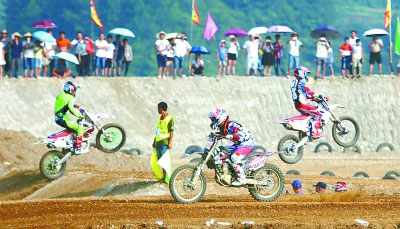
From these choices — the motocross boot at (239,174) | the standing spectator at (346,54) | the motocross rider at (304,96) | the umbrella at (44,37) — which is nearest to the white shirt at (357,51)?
the standing spectator at (346,54)

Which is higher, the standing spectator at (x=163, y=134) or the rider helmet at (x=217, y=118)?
the rider helmet at (x=217, y=118)

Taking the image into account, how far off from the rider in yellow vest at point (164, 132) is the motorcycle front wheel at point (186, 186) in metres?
2.12

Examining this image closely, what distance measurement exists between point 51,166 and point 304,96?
235 inches

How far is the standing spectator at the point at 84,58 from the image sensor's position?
3189cm

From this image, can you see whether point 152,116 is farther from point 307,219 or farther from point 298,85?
point 307,219

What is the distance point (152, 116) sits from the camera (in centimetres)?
3462

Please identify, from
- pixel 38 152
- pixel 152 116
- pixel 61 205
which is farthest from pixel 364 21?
pixel 61 205

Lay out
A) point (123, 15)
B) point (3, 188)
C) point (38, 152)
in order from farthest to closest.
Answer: point (123, 15), point (38, 152), point (3, 188)

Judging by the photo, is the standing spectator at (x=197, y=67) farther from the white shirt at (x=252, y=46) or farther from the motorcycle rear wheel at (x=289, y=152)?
the motorcycle rear wheel at (x=289, y=152)

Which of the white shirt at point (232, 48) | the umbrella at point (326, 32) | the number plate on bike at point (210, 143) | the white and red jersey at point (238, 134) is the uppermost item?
the umbrella at point (326, 32)

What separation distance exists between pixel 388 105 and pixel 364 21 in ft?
122

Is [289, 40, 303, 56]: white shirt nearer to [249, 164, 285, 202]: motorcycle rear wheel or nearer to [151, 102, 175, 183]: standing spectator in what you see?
[151, 102, 175, 183]: standing spectator

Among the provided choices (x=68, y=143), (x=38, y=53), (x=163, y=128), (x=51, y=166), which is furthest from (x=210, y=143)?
(x=38, y=53)

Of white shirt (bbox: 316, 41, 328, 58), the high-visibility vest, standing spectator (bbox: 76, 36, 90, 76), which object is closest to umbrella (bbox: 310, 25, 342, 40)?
white shirt (bbox: 316, 41, 328, 58)
